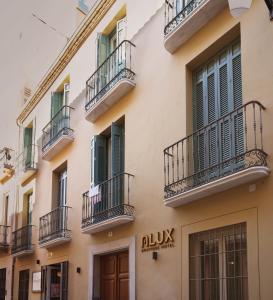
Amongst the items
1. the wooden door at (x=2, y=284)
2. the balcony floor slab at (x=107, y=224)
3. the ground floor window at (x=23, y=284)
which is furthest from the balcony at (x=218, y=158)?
the wooden door at (x=2, y=284)

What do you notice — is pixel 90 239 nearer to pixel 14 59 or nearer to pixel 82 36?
pixel 82 36

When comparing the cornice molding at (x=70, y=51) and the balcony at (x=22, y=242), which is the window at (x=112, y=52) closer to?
the cornice molding at (x=70, y=51)

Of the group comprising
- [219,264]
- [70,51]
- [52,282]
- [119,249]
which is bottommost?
[52,282]

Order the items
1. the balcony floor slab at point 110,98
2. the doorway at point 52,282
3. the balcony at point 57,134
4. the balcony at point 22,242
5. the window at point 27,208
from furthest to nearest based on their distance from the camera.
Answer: the window at point 27,208
the balcony at point 22,242
the doorway at point 52,282
the balcony at point 57,134
the balcony floor slab at point 110,98

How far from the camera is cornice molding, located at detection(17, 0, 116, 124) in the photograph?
14.3m

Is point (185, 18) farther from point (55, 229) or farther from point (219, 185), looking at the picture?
point (55, 229)

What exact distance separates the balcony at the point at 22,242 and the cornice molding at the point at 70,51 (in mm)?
4544

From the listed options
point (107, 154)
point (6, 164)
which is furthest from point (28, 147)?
point (107, 154)

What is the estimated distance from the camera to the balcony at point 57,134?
15195 millimetres

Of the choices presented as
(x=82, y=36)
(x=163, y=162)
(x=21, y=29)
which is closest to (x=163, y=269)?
(x=163, y=162)

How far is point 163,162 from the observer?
10.4 metres

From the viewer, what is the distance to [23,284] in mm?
18703

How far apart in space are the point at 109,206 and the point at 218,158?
3.97 m

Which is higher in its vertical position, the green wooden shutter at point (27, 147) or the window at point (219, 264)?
the green wooden shutter at point (27, 147)
